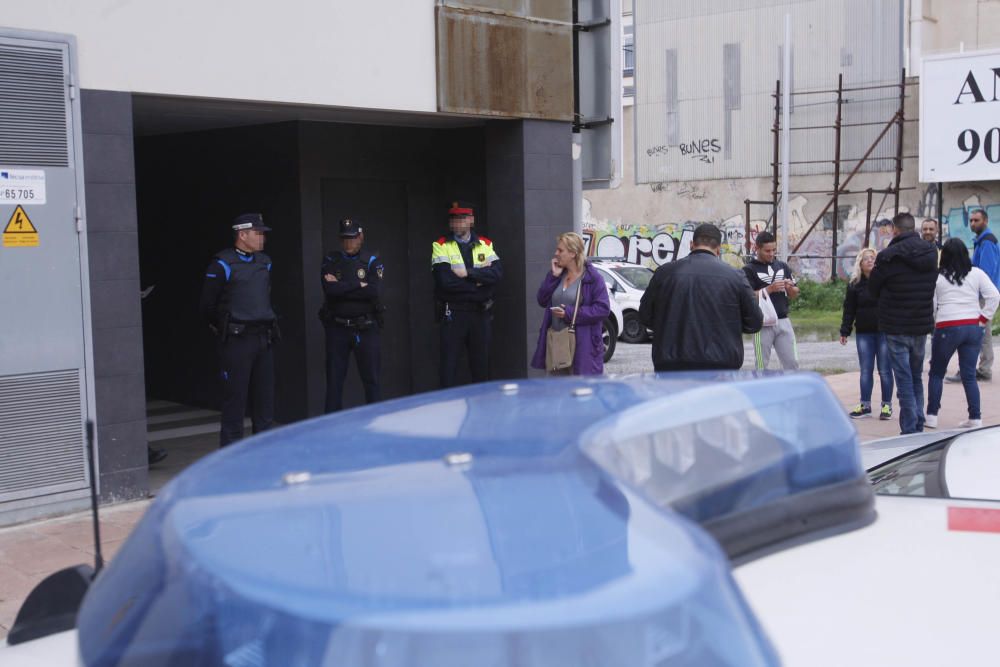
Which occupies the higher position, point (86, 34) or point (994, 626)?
point (86, 34)

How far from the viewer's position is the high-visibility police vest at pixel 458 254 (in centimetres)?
996

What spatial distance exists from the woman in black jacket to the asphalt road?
133 inches

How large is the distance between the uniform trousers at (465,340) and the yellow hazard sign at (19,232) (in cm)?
391

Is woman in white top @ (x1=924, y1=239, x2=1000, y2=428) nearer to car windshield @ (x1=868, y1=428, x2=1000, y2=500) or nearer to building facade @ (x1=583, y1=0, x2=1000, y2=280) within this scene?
car windshield @ (x1=868, y1=428, x2=1000, y2=500)

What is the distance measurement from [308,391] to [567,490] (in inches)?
361

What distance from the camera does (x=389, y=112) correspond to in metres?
9.28

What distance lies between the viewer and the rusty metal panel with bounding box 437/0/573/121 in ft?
30.9

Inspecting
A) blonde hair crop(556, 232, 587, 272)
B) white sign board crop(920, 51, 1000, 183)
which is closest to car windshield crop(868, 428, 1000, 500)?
blonde hair crop(556, 232, 587, 272)

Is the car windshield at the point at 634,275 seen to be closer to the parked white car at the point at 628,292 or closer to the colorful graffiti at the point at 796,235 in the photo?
the parked white car at the point at 628,292

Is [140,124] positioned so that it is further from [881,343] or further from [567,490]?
[567,490]

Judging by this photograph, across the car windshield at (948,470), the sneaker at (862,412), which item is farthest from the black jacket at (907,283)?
the car windshield at (948,470)

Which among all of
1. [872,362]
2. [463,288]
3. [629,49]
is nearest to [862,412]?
[872,362]

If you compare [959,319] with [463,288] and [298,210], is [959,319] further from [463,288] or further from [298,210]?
[298,210]

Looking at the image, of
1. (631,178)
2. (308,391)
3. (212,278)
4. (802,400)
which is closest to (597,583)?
(802,400)
